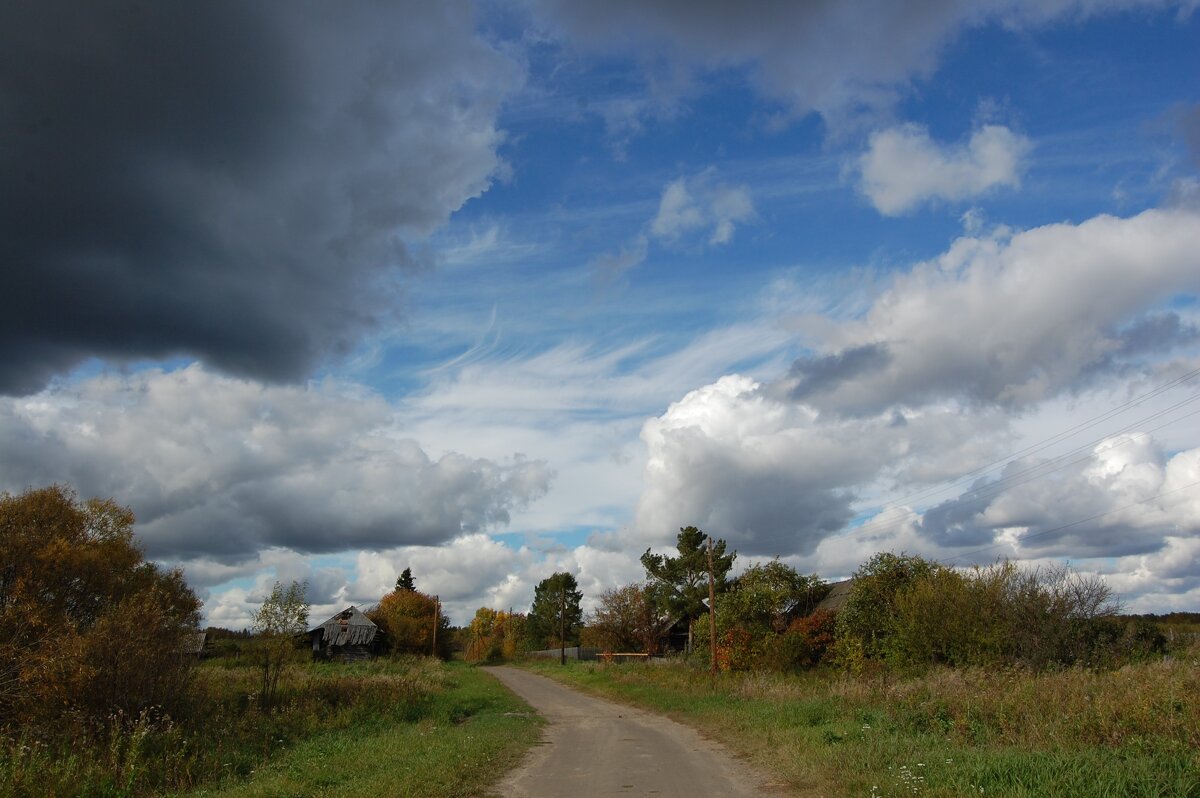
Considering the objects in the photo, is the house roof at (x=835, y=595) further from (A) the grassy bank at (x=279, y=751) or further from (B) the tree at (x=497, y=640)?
(B) the tree at (x=497, y=640)

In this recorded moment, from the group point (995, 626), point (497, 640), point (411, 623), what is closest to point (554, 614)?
point (497, 640)

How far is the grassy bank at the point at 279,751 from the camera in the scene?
11.8 m

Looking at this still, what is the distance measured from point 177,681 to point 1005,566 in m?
27.5

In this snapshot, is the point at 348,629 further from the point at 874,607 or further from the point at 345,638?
the point at 874,607

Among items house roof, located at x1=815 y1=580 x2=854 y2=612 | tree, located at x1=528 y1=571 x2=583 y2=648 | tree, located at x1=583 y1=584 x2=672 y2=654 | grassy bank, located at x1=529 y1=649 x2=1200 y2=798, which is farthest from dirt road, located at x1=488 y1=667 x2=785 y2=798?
tree, located at x1=528 y1=571 x2=583 y2=648

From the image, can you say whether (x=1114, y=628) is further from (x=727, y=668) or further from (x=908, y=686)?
(x=727, y=668)

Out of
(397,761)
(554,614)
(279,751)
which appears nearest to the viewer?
(397,761)

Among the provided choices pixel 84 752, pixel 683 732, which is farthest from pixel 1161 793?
pixel 84 752

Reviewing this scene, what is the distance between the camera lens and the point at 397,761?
13.7m

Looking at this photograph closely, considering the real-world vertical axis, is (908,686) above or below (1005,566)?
below

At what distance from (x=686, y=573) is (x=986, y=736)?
5962 centimetres

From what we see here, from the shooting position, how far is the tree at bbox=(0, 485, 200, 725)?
17.1 m

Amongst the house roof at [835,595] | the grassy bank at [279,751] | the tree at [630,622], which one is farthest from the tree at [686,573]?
the grassy bank at [279,751]

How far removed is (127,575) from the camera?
86.6 ft
